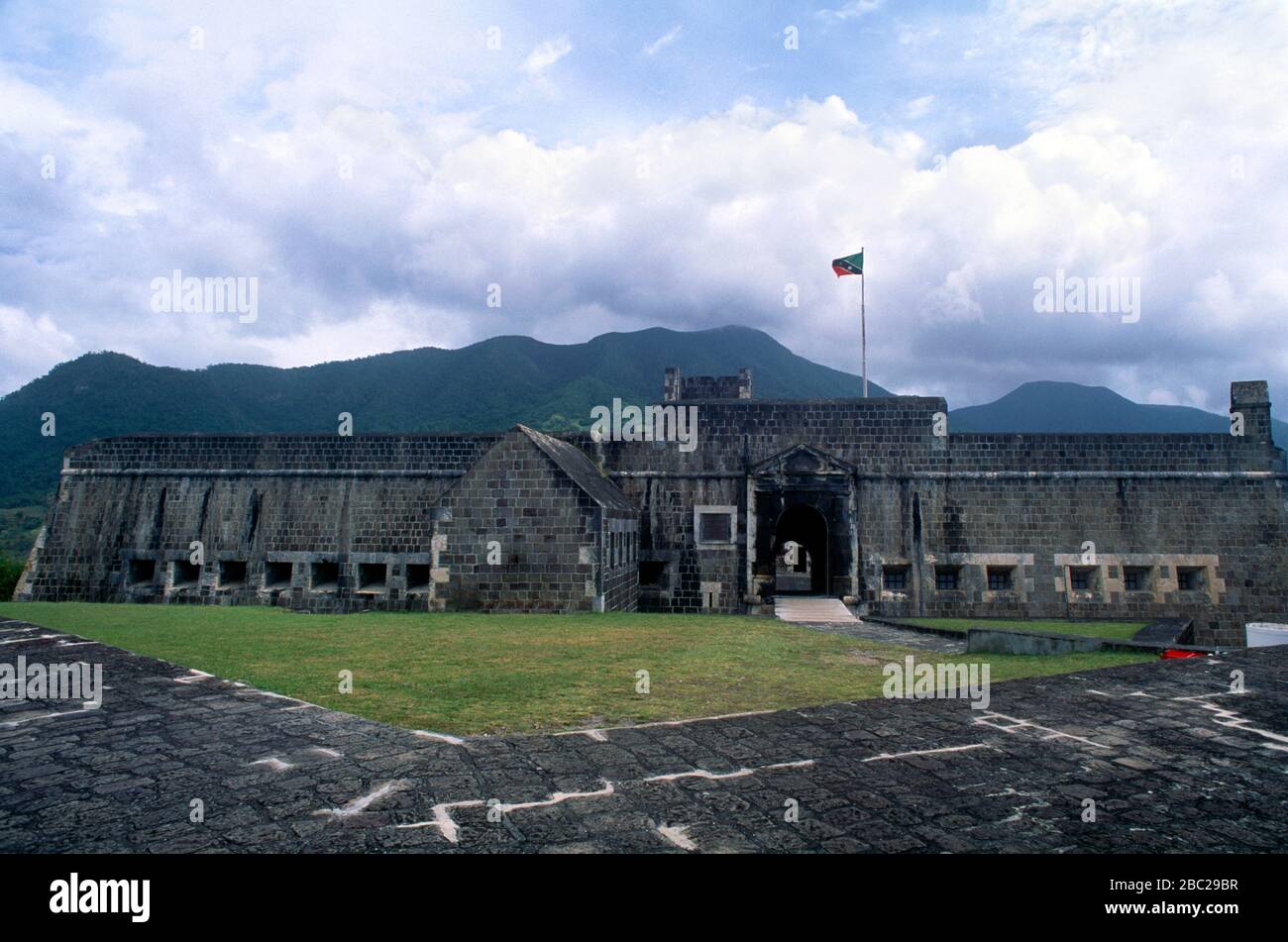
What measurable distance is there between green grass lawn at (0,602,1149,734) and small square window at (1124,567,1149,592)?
1166 centimetres

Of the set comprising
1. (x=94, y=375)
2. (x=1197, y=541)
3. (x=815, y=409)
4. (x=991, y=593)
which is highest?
(x=94, y=375)

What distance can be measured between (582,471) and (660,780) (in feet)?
47.0

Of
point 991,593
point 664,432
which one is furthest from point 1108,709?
point 664,432

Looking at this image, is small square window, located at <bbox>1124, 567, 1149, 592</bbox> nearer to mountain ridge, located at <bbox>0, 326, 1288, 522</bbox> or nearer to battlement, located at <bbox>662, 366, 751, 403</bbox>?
battlement, located at <bbox>662, 366, 751, 403</bbox>

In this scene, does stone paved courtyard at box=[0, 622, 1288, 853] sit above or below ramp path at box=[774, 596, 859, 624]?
above

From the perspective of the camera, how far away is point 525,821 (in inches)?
156

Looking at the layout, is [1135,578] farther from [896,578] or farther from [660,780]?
[660,780]

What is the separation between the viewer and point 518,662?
8.97 meters

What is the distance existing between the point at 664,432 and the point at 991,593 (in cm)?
1025

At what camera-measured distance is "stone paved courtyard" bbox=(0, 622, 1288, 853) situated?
386 cm

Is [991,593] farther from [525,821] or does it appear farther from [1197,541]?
[525,821]

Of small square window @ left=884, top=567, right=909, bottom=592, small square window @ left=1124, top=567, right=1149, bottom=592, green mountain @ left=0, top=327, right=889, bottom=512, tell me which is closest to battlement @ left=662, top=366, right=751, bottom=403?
small square window @ left=884, top=567, right=909, bottom=592

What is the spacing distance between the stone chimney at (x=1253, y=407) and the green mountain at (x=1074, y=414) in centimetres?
11527

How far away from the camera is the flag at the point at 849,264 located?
23.9 m
